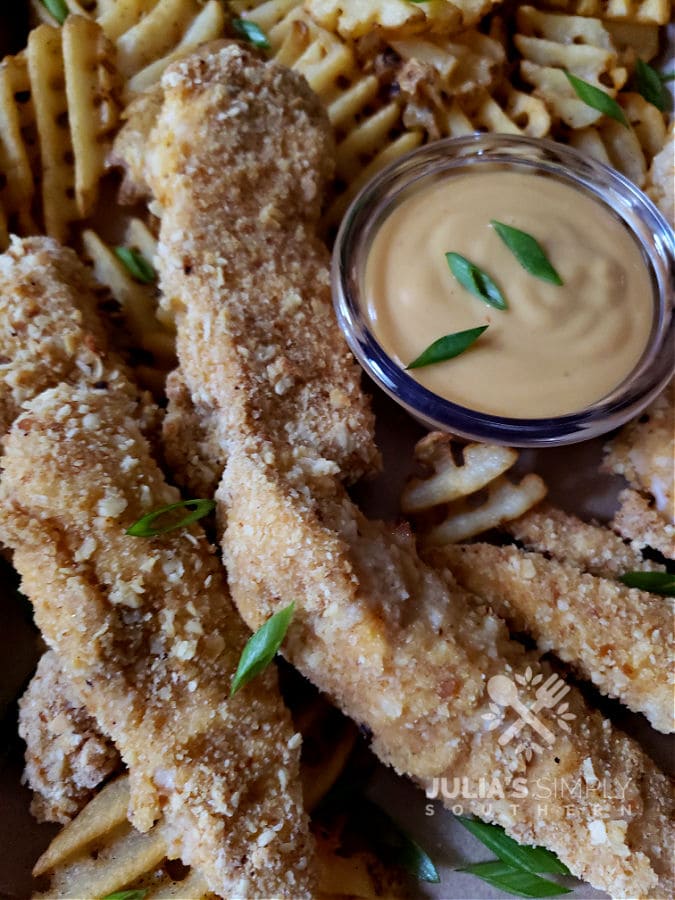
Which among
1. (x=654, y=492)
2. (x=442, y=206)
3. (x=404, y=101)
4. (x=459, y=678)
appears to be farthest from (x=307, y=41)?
(x=459, y=678)

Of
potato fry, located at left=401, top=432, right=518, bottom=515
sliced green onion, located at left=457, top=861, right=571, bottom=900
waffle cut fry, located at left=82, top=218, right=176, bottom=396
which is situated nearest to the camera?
sliced green onion, located at left=457, top=861, right=571, bottom=900

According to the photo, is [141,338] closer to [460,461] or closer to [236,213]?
[236,213]

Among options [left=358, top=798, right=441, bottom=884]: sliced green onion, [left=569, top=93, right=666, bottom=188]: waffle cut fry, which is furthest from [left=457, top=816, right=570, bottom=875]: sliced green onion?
[left=569, top=93, right=666, bottom=188]: waffle cut fry

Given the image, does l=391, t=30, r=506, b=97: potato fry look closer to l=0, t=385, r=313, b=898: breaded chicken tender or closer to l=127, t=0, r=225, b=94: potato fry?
l=127, t=0, r=225, b=94: potato fry

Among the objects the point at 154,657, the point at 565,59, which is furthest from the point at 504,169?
the point at 154,657

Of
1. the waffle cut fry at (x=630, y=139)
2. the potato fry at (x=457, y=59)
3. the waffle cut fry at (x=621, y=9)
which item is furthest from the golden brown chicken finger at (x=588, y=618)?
the waffle cut fry at (x=621, y=9)

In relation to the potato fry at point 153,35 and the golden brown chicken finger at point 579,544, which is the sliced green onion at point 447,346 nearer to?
the golden brown chicken finger at point 579,544
